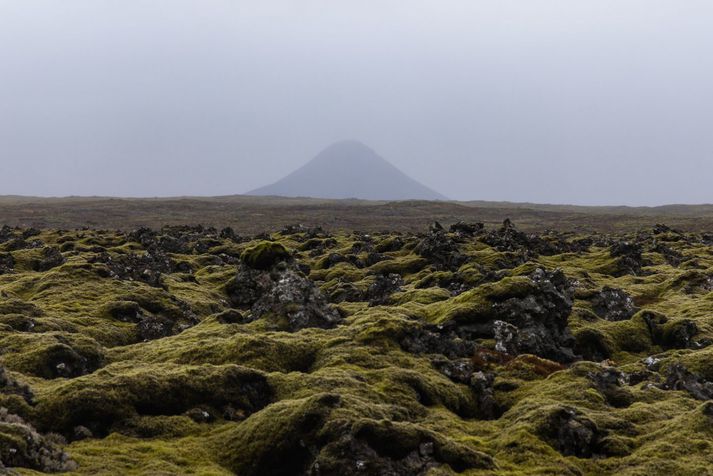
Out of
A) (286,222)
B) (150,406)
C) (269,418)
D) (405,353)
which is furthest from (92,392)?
(286,222)

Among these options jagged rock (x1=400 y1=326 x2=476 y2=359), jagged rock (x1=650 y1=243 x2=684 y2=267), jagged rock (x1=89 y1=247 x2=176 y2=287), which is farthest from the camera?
jagged rock (x1=650 y1=243 x2=684 y2=267)

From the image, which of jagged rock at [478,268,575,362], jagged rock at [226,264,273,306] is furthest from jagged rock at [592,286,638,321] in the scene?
jagged rock at [226,264,273,306]

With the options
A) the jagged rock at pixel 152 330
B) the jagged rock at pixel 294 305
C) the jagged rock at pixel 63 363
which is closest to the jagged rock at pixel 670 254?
the jagged rock at pixel 294 305

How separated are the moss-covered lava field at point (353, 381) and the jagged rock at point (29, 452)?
0.03 metres

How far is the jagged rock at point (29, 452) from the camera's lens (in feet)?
36.7

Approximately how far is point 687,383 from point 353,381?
10.1 metres

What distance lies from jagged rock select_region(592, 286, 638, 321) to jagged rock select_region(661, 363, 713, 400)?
11174mm

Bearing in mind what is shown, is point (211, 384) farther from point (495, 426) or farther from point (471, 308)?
point (471, 308)

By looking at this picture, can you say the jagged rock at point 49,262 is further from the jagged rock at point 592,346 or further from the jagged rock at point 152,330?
the jagged rock at point 592,346

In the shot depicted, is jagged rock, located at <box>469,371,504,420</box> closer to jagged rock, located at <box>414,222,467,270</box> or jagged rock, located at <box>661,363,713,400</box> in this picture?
jagged rock, located at <box>661,363,713,400</box>

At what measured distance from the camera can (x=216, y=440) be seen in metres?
14.6

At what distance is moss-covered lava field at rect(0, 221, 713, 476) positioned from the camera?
1327 cm

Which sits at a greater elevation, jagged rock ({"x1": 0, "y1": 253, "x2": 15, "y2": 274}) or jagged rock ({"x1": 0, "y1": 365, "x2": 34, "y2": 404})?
jagged rock ({"x1": 0, "y1": 365, "x2": 34, "y2": 404})

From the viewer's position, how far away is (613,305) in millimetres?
31938
